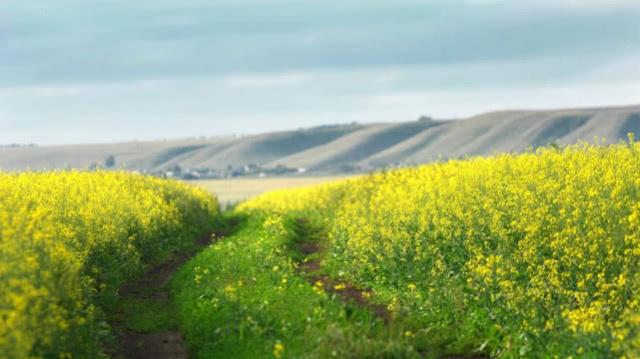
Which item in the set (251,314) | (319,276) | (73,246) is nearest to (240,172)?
(319,276)

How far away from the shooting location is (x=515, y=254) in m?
20.0

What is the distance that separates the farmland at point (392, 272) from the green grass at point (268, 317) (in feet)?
0.14

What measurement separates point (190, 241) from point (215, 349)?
17.8 meters

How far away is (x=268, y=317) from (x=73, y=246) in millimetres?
4649

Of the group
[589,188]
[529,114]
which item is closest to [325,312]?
[589,188]

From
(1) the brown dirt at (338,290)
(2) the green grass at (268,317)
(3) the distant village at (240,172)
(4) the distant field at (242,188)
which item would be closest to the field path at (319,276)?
(1) the brown dirt at (338,290)

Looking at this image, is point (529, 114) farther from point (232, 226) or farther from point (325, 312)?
point (325, 312)

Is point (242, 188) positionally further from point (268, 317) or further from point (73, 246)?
point (268, 317)

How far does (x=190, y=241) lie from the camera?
115 feet

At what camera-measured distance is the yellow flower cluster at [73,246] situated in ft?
44.5

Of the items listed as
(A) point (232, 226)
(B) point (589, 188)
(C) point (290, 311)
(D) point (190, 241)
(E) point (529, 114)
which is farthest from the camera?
(E) point (529, 114)

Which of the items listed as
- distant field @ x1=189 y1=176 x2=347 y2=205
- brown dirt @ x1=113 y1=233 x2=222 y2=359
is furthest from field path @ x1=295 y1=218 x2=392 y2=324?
distant field @ x1=189 y1=176 x2=347 y2=205

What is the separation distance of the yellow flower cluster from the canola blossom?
5.50 meters

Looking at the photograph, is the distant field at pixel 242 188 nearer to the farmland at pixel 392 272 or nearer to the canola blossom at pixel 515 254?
the farmland at pixel 392 272
